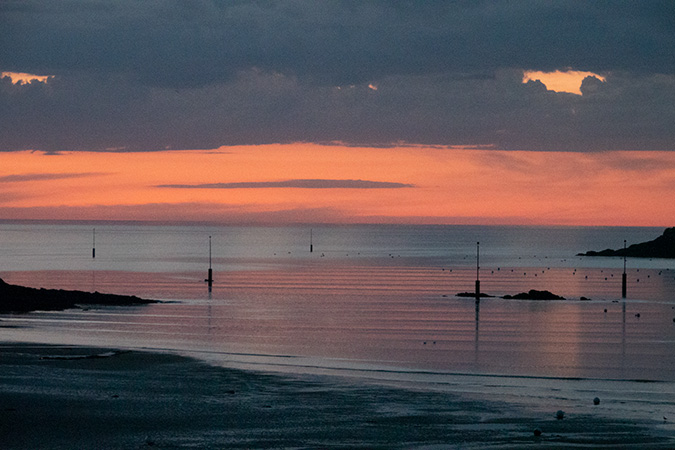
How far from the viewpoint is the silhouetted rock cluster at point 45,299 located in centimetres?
6906

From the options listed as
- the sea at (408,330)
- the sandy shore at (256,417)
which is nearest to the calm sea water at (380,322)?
the sea at (408,330)

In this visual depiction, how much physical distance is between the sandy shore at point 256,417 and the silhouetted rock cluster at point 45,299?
3465cm

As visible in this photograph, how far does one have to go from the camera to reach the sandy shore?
24641mm

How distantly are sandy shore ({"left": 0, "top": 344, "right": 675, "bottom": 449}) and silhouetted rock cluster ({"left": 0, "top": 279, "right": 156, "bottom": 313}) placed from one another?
34.7 m

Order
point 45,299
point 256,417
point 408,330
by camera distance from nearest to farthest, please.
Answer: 1. point 256,417
2. point 408,330
3. point 45,299

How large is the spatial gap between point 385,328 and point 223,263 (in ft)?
378

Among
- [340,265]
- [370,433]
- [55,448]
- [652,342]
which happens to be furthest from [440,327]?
[340,265]

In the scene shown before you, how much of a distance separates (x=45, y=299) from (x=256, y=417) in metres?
50.7

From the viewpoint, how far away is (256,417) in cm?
2777

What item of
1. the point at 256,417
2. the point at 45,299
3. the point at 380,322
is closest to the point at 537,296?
the point at 380,322

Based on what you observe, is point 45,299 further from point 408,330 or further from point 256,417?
point 256,417

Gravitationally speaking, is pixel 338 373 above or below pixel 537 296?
below

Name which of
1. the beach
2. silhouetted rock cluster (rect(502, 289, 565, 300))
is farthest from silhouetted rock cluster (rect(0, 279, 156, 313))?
silhouetted rock cluster (rect(502, 289, 565, 300))

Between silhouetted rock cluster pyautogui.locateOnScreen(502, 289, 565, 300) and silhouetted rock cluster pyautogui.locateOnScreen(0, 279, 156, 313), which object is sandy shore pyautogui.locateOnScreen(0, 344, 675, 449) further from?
silhouetted rock cluster pyautogui.locateOnScreen(502, 289, 565, 300)
